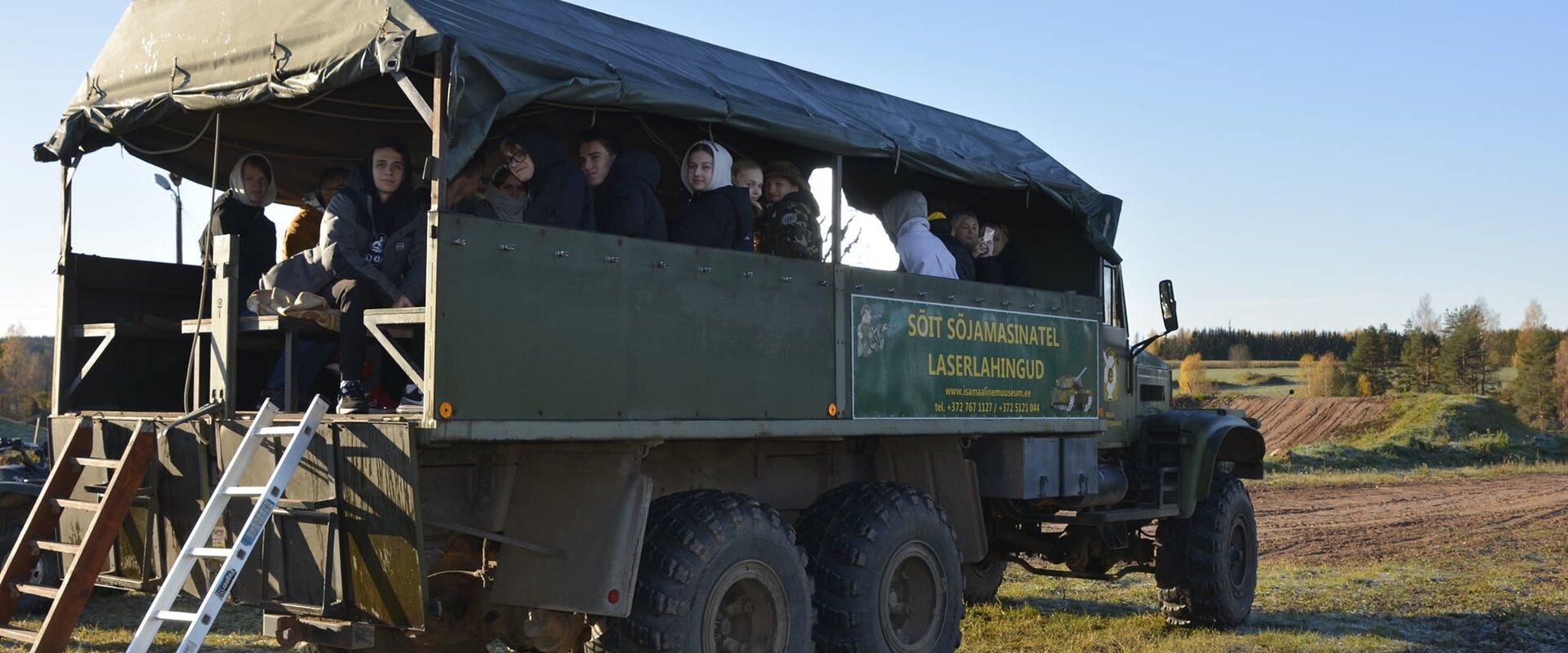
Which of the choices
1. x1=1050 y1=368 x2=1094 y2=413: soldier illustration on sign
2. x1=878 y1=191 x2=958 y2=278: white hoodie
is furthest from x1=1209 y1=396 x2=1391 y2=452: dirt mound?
x1=878 y1=191 x2=958 y2=278: white hoodie

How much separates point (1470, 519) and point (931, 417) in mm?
13898

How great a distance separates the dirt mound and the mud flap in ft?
123

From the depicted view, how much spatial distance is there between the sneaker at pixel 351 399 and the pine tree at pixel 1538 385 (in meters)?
56.2

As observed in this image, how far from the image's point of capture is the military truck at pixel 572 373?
18.1 ft

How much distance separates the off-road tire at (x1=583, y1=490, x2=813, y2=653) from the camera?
617 centimetres

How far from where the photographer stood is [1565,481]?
88.4 ft

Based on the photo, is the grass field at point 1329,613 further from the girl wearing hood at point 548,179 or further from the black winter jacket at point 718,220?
the girl wearing hood at point 548,179

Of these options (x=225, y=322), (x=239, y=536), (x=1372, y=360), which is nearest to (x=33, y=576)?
(x=225, y=322)

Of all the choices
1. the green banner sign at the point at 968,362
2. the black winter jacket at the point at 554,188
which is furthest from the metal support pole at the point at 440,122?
the green banner sign at the point at 968,362

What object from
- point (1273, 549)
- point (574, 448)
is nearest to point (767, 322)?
point (574, 448)

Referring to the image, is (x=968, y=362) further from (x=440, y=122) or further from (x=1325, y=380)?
(x=1325, y=380)

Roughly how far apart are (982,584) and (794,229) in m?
4.99

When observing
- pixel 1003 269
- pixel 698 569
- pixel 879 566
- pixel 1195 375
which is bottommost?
pixel 879 566

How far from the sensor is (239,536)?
5309 millimetres
